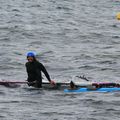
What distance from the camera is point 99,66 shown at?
1025 inches

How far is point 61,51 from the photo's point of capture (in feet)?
100

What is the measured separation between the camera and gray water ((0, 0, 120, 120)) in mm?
17984

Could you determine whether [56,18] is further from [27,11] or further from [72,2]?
[72,2]

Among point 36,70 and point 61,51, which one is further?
point 61,51

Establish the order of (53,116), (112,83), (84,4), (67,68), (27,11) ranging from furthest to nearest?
1. (84,4)
2. (27,11)
3. (67,68)
4. (112,83)
5. (53,116)

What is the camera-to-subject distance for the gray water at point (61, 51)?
17984 millimetres

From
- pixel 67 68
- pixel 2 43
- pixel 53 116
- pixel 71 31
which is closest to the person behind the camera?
pixel 53 116

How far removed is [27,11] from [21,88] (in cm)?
3031

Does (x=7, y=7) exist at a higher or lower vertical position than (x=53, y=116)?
higher

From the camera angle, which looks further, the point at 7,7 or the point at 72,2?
the point at 72,2

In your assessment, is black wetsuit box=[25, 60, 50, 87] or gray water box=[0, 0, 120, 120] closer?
gray water box=[0, 0, 120, 120]

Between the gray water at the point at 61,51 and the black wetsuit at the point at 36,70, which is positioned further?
the black wetsuit at the point at 36,70

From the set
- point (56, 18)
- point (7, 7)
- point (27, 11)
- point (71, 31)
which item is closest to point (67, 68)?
point (71, 31)

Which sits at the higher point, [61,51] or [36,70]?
[36,70]
